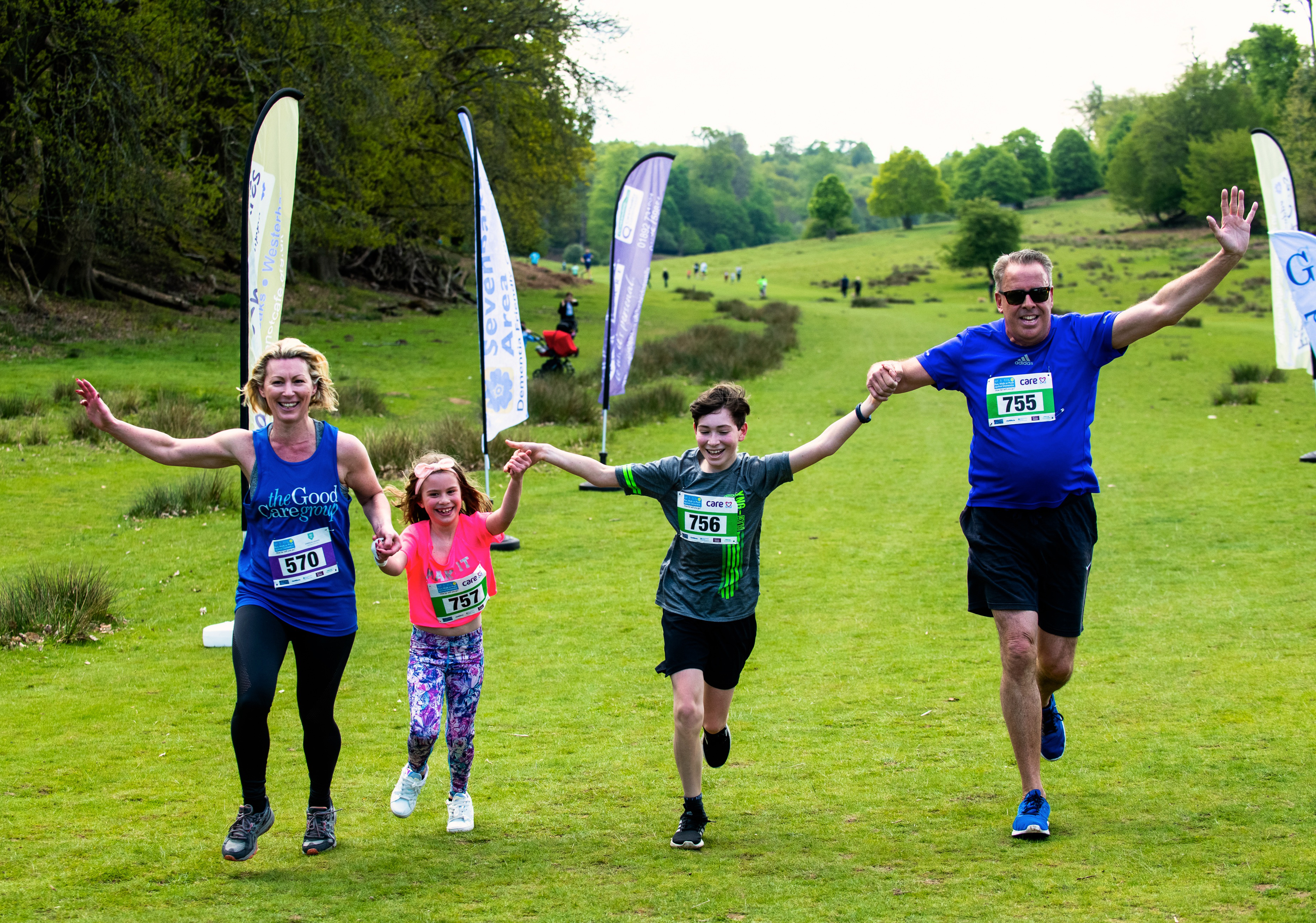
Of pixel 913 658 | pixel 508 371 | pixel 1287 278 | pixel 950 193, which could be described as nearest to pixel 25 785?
pixel 913 658

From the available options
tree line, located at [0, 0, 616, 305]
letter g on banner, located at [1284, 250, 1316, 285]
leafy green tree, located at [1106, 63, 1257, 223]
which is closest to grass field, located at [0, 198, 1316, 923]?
letter g on banner, located at [1284, 250, 1316, 285]

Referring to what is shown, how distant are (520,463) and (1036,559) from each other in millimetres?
2338

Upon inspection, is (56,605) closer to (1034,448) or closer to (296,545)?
(296,545)

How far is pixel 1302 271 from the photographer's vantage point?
918cm

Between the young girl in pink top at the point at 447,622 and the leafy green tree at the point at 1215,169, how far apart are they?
84.8 metres

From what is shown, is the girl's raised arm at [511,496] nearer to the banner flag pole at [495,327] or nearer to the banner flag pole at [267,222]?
the banner flag pole at [267,222]

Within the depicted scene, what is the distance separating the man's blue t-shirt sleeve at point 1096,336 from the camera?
5035 millimetres

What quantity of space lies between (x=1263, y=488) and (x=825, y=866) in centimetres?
1171

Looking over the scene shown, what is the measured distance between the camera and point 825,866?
4527 mm

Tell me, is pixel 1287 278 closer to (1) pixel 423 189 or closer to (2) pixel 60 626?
(2) pixel 60 626

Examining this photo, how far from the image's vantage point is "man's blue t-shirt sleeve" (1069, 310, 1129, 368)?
5.04 meters

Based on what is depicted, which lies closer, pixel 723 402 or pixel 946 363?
pixel 723 402

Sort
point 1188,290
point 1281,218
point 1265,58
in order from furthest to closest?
point 1265,58 → point 1281,218 → point 1188,290

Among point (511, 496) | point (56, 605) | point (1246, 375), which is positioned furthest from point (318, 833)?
point (1246, 375)
